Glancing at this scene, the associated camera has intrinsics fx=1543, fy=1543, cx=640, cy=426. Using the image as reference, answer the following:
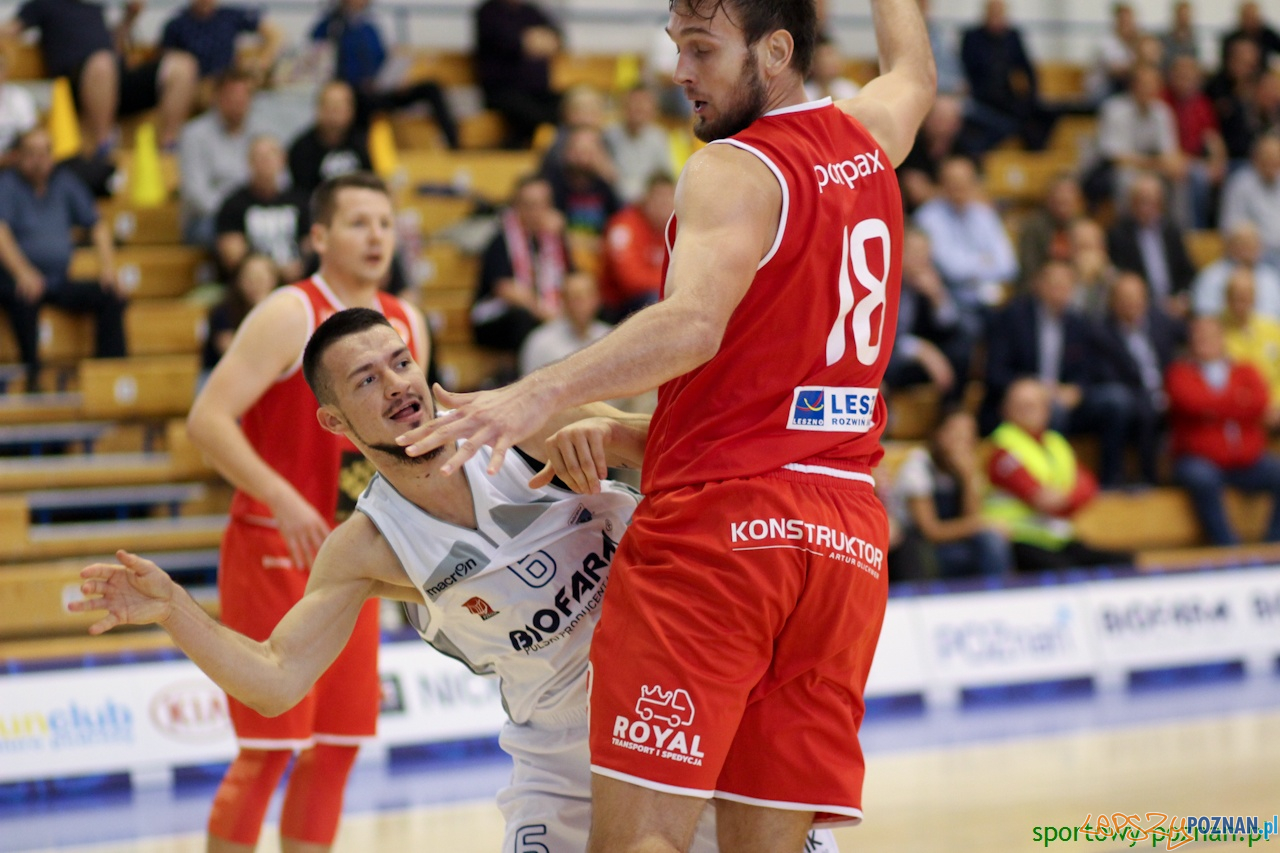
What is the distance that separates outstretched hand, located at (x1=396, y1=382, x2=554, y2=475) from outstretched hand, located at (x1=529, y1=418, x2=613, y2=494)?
0.59m

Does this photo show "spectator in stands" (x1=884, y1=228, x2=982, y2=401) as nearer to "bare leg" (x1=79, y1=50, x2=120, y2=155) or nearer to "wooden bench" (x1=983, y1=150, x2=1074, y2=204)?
"wooden bench" (x1=983, y1=150, x2=1074, y2=204)

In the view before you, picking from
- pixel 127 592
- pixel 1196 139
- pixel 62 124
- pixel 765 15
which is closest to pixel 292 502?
pixel 127 592

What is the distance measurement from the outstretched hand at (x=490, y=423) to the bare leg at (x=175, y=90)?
31.6 feet

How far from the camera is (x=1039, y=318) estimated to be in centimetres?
1145

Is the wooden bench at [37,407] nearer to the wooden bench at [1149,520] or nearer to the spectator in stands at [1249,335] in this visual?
the wooden bench at [1149,520]

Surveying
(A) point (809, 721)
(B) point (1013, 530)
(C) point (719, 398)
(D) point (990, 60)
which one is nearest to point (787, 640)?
(A) point (809, 721)

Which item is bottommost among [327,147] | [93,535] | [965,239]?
[93,535]

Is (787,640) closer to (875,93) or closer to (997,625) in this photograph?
(875,93)

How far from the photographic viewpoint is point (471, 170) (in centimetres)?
1248

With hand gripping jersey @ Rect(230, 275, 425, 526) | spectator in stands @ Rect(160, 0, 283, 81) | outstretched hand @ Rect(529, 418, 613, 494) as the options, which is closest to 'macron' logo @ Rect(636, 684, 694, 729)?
outstretched hand @ Rect(529, 418, 613, 494)

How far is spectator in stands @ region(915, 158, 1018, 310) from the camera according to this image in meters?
12.2

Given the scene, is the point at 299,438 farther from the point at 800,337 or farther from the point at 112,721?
the point at 112,721

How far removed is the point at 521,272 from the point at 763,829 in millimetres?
7745

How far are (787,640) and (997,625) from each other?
693 cm
